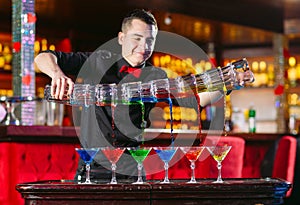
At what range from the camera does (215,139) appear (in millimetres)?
5277

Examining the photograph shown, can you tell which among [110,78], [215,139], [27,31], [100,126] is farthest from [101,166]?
[27,31]

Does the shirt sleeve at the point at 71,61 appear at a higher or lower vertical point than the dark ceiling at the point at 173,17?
lower

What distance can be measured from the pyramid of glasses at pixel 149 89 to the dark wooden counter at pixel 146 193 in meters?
0.40

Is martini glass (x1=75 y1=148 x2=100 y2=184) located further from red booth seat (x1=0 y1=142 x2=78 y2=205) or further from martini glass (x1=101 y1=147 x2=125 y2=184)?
red booth seat (x1=0 y1=142 x2=78 y2=205)

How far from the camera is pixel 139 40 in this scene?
10.7 feet

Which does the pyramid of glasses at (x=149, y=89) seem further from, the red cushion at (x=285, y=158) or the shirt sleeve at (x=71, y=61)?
the red cushion at (x=285, y=158)

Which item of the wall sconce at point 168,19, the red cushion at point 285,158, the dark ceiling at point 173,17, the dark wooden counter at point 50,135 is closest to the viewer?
the dark wooden counter at point 50,135

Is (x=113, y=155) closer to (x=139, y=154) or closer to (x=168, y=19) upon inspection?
(x=139, y=154)

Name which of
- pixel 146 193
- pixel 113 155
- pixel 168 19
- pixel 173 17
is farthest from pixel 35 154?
pixel 173 17

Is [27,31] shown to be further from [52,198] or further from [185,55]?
[185,55]

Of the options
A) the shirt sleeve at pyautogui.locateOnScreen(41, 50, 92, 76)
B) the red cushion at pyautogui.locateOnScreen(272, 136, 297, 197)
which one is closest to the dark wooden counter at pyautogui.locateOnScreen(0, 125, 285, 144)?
the red cushion at pyautogui.locateOnScreen(272, 136, 297, 197)

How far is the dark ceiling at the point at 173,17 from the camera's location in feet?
28.0

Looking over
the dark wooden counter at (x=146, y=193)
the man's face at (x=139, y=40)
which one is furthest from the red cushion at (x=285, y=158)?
the dark wooden counter at (x=146, y=193)

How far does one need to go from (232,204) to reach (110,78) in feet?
2.90
